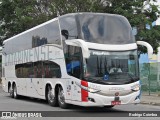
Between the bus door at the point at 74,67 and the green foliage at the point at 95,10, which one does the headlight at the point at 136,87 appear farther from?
the green foliage at the point at 95,10

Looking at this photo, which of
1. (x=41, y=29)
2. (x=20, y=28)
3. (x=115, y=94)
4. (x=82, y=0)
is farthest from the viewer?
(x=20, y=28)

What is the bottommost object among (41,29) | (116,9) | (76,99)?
(76,99)

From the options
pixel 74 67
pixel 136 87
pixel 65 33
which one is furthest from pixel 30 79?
pixel 136 87

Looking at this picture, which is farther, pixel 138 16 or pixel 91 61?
pixel 138 16

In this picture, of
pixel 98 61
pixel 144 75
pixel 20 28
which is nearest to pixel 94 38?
pixel 98 61

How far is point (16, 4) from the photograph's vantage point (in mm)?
38156

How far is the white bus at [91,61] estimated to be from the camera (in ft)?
47.2

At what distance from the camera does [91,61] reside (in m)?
14.6

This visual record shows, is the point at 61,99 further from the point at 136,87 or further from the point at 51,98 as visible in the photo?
the point at 136,87

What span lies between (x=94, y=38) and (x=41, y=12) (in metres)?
21.5

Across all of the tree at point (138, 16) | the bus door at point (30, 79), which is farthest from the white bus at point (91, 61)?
the tree at point (138, 16)

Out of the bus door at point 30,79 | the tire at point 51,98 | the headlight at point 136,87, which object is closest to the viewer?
the headlight at point 136,87

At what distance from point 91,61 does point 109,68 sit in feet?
2.37

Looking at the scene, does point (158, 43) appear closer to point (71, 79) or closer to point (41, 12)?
point (41, 12)
